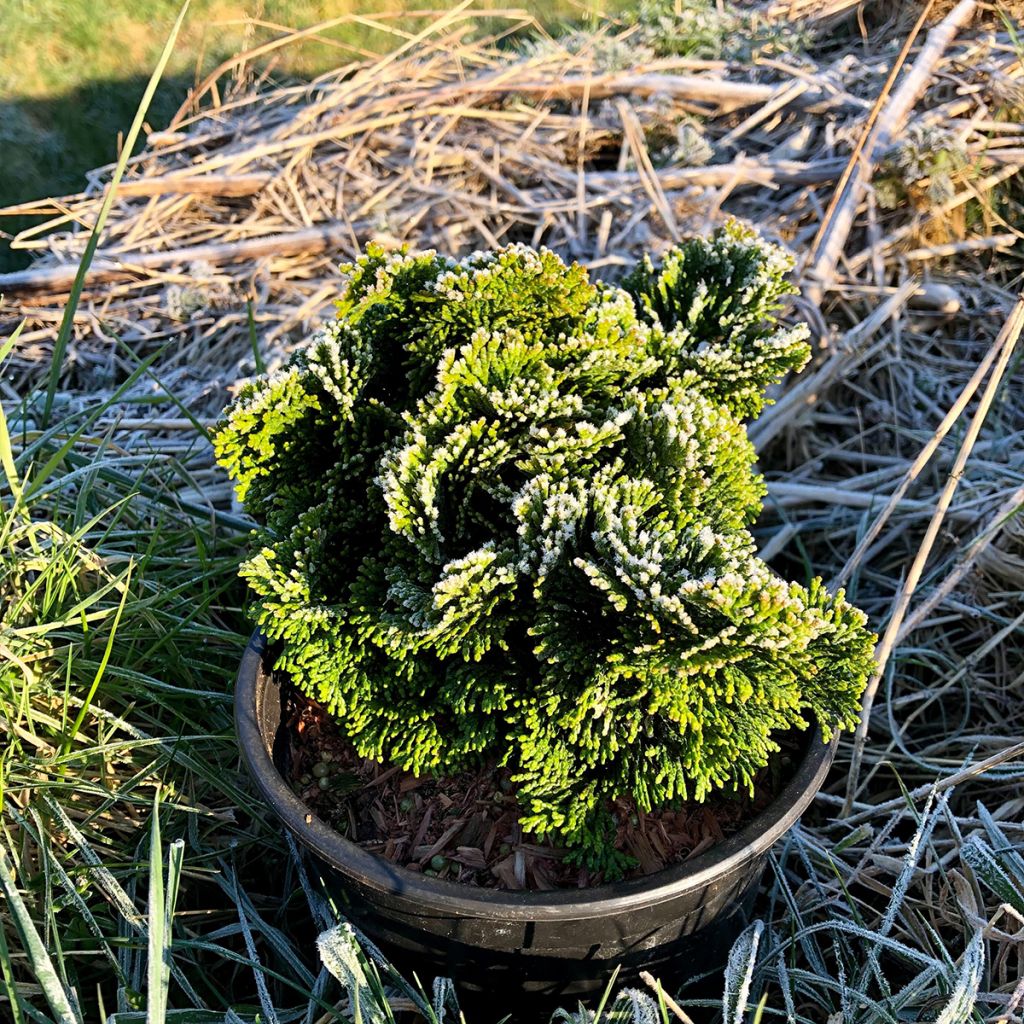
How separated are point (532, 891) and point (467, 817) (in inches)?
10.9

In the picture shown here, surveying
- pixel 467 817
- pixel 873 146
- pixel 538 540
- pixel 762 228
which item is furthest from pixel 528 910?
pixel 873 146

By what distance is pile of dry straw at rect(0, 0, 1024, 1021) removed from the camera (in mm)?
2629

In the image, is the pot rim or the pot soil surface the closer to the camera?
the pot rim

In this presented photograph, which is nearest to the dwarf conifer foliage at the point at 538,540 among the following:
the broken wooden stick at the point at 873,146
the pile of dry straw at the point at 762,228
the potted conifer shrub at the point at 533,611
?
the potted conifer shrub at the point at 533,611

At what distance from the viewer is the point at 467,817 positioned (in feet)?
5.79

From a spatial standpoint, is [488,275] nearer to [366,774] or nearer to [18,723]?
[366,774]

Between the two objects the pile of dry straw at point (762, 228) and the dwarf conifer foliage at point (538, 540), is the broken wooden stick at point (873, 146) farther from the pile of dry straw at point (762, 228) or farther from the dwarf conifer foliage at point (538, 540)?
the dwarf conifer foliage at point (538, 540)

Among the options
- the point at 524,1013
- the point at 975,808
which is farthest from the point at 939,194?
the point at 524,1013

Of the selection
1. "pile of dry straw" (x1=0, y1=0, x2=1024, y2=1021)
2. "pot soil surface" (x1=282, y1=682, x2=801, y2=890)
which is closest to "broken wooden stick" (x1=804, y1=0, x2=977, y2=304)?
"pile of dry straw" (x1=0, y1=0, x2=1024, y2=1021)

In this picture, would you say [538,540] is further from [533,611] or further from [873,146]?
[873,146]

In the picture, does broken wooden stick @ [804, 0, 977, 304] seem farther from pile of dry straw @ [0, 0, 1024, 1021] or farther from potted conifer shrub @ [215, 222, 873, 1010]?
potted conifer shrub @ [215, 222, 873, 1010]

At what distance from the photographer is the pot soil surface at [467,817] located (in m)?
1.67

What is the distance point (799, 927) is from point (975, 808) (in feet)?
1.98

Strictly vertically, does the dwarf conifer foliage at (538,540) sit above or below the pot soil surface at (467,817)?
above
